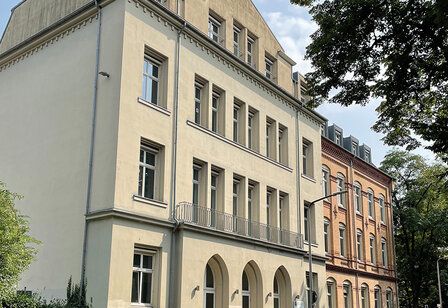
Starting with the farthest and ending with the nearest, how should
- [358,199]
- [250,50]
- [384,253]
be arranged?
[384,253] → [358,199] → [250,50]

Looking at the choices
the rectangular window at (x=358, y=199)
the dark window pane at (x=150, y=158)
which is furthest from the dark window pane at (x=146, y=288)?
the rectangular window at (x=358, y=199)

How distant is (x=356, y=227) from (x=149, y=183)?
23.0 meters

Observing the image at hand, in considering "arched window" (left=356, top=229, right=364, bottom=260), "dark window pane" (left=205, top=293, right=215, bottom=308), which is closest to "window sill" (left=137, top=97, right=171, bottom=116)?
"dark window pane" (left=205, top=293, right=215, bottom=308)

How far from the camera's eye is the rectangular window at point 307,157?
107 ft

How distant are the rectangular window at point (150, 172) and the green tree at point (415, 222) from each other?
1280 inches

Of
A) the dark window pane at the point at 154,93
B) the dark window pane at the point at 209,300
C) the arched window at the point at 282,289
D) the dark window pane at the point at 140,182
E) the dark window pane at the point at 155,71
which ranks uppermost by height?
the dark window pane at the point at 155,71

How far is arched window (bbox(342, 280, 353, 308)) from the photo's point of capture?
36250 mm

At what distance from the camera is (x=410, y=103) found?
16.2 metres

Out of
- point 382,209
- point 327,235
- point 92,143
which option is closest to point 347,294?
point 327,235

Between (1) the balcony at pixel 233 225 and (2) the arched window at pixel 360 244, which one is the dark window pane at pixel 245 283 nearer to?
(1) the balcony at pixel 233 225

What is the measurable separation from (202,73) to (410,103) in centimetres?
1030

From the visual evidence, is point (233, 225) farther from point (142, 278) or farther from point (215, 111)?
point (142, 278)

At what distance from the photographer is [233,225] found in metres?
24.1

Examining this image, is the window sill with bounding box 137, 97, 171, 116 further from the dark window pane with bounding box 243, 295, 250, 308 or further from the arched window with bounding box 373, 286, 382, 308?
the arched window with bounding box 373, 286, 382, 308
